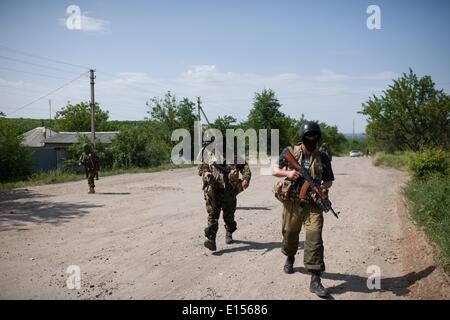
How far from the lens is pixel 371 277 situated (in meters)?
5.00

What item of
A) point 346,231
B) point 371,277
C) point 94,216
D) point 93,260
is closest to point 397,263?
point 371,277

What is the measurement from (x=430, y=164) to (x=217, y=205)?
927 centimetres

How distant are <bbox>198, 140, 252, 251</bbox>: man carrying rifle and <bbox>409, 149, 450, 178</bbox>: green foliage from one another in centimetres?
861

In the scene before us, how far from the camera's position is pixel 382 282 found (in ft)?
15.9

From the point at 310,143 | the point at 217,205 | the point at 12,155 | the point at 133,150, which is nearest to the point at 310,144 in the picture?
the point at 310,143

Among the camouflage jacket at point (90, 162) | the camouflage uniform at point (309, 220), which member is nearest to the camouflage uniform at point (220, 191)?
the camouflage uniform at point (309, 220)

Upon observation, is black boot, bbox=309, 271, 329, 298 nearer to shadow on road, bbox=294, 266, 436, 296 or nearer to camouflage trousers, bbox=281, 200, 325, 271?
camouflage trousers, bbox=281, 200, 325, 271

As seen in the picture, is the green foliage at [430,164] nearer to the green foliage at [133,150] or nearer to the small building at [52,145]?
the green foliage at [133,150]

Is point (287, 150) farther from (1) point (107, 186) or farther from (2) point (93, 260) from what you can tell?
(1) point (107, 186)

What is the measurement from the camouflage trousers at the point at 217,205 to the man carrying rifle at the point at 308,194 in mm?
1454

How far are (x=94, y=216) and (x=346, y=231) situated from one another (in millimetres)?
5703

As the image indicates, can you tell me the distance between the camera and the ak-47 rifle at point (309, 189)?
4555 mm

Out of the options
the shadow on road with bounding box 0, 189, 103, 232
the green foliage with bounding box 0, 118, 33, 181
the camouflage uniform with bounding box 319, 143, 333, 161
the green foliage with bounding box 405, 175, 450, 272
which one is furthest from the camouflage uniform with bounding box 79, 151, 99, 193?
the green foliage with bounding box 405, 175, 450, 272

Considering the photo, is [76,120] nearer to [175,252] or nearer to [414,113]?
[414,113]
